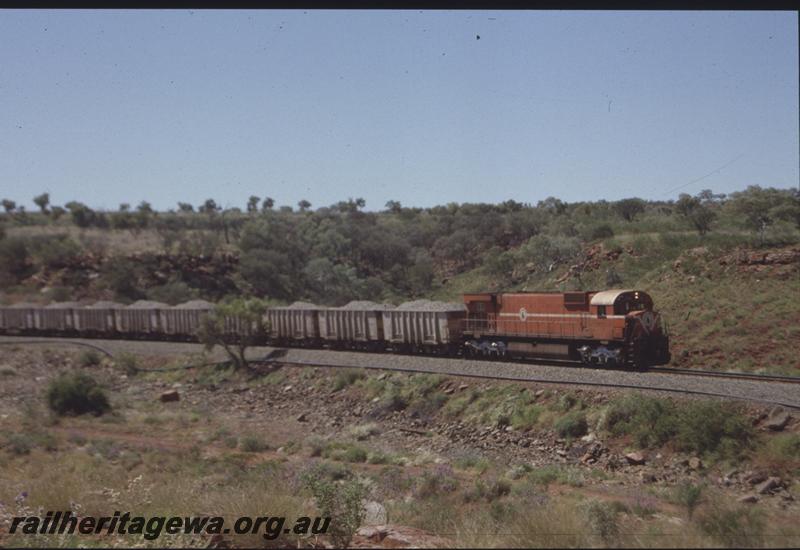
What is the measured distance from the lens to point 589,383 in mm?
19797

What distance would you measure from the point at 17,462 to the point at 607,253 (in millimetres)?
29861

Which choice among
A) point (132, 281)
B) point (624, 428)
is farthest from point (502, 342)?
point (132, 281)

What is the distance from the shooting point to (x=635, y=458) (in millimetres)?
15734

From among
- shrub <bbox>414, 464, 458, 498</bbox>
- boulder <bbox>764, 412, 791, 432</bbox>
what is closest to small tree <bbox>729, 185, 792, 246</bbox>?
boulder <bbox>764, 412, 791, 432</bbox>

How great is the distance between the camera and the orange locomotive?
2180cm

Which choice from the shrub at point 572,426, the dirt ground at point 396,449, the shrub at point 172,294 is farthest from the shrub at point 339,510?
the shrub at point 172,294

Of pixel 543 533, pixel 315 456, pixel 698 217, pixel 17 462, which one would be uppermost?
pixel 698 217

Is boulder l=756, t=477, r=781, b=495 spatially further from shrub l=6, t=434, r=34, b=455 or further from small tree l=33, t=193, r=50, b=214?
small tree l=33, t=193, r=50, b=214

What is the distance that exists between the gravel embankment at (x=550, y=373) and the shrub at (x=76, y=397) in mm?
9571

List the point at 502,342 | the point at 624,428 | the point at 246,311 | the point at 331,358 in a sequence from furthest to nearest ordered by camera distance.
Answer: the point at 246,311 < the point at 331,358 < the point at 502,342 < the point at 624,428

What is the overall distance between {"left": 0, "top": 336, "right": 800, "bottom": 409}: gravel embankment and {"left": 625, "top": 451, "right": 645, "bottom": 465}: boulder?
271 cm

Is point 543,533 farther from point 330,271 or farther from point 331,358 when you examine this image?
point 330,271

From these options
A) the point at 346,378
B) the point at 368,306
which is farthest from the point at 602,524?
the point at 368,306

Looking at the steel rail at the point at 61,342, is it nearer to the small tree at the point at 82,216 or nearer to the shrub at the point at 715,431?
the shrub at the point at 715,431
